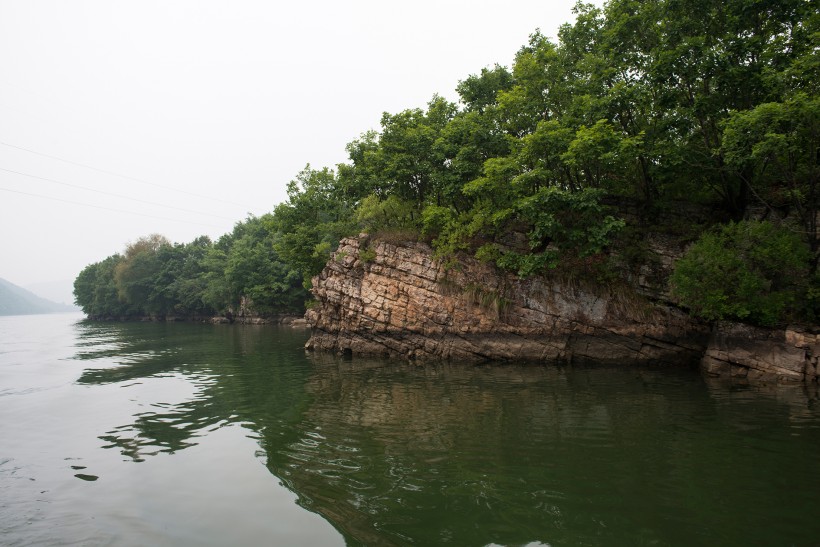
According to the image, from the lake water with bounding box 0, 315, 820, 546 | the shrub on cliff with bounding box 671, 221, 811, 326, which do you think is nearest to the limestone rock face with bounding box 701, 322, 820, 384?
the shrub on cliff with bounding box 671, 221, 811, 326

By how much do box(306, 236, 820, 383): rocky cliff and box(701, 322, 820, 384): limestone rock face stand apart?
36mm

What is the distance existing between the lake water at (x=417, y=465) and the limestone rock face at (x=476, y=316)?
4211mm

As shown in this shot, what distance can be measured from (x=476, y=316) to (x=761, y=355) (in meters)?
13.2

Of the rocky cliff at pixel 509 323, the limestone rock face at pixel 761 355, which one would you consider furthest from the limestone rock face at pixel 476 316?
the limestone rock face at pixel 761 355

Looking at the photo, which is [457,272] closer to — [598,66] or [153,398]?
[598,66]

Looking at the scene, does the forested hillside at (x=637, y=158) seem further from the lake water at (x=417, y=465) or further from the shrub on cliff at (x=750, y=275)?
the lake water at (x=417, y=465)

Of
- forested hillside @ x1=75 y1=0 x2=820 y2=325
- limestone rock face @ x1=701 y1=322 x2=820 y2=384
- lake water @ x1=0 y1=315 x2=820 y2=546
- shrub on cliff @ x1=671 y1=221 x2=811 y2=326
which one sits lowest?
lake water @ x1=0 y1=315 x2=820 y2=546

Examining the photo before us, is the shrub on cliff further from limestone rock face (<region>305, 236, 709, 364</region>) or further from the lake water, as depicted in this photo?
the lake water

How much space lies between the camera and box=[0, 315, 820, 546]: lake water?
674 centimetres

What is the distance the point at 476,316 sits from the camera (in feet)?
84.0

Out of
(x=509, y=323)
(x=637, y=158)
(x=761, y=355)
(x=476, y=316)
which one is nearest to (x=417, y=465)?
(x=761, y=355)

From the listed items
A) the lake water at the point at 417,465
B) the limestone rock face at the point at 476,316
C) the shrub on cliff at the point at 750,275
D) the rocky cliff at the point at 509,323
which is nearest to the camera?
the lake water at the point at 417,465

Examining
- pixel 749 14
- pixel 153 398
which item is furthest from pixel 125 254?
pixel 749 14

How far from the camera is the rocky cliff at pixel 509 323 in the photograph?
17.9 meters
